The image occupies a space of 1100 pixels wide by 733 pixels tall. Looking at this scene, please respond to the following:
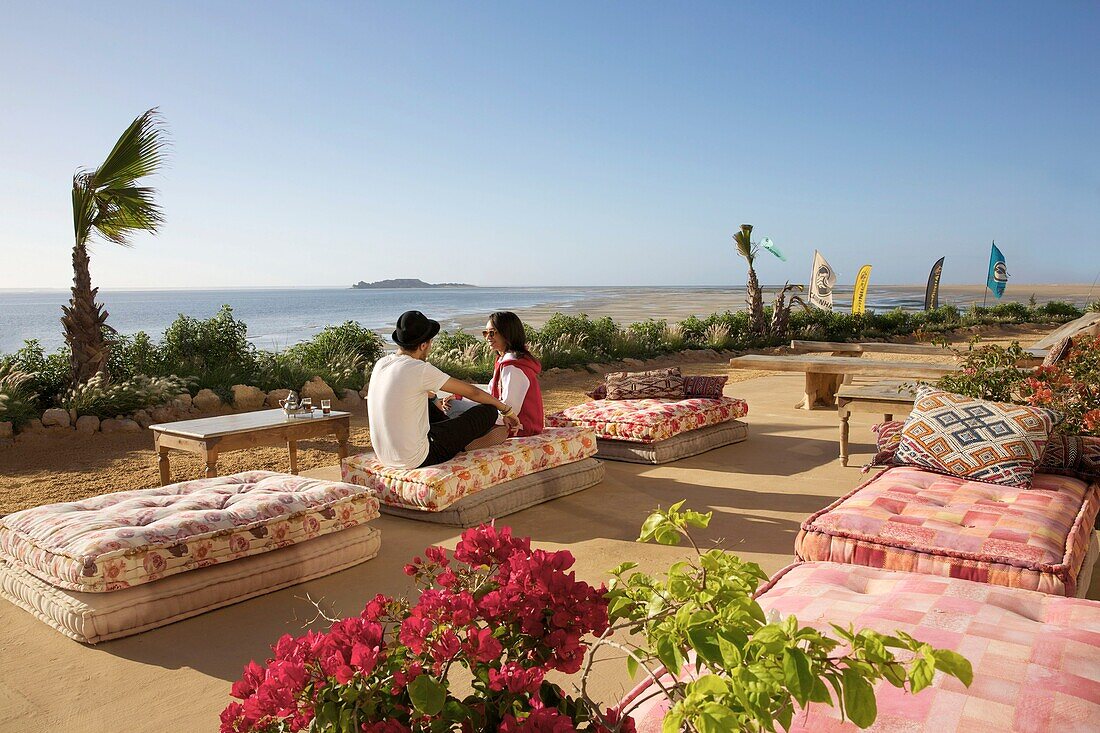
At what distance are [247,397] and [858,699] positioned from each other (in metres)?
9.87

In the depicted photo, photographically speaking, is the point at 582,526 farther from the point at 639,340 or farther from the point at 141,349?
the point at 639,340

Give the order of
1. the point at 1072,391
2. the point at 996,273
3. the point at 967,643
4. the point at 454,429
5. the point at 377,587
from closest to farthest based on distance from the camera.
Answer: the point at 967,643
the point at 377,587
the point at 1072,391
the point at 454,429
the point at 996,273

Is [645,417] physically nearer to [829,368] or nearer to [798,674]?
[829,368]

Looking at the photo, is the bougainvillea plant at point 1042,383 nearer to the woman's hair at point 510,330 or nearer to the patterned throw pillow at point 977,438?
the patterned throw pillow at point 977,438

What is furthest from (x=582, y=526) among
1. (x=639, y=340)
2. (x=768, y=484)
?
(x=639, y=340)

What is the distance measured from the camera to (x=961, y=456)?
14.4 ft

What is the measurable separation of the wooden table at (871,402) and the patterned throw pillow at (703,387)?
1.35 meters

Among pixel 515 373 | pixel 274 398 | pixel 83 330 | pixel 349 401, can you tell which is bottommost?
pixel 349 401

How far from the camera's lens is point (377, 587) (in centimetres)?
416

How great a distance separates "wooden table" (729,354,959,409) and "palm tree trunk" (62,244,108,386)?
290 inches

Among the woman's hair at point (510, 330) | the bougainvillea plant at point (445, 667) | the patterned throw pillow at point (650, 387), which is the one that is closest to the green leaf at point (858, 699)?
the bougainvillea plant at point (445, 667)

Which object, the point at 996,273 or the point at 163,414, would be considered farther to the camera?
the point at 996,273

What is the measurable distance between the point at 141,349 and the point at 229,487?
23.2 ft

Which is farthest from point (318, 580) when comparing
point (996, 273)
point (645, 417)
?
point (996, 273)
